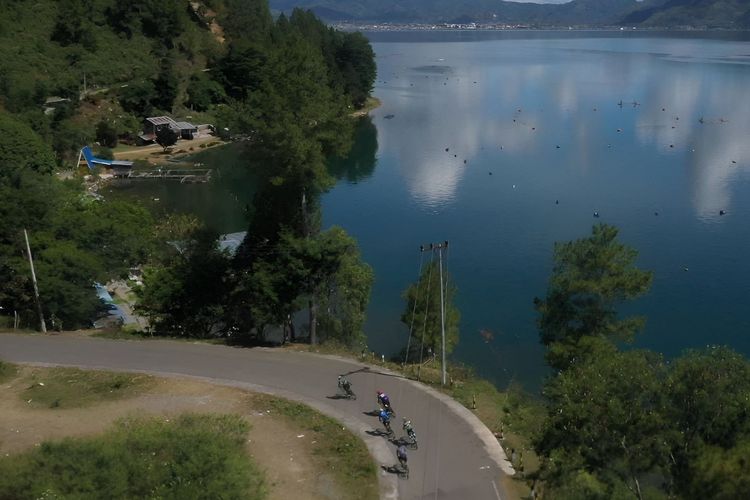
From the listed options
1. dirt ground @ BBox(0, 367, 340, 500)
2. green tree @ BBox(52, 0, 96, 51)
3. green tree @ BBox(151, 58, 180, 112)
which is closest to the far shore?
green tree @ BBox(151, 58, 180, 112)

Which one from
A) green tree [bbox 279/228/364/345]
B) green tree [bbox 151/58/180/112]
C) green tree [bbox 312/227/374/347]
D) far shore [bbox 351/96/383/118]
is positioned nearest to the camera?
green tree [bbox 279/228/364/345]

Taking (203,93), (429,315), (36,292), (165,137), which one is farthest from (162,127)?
(429,315)

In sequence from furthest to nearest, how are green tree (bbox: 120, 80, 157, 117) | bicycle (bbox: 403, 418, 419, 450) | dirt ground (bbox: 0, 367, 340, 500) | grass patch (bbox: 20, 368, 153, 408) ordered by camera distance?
green tree (bbox: 120, 80, 157, 117) → grass patch (bbox: 20, 368, 153, 408) → bicycle (bbox: 403, 418, 419, 450) → dirt ground (bbox: 0, 367, 340, 500)

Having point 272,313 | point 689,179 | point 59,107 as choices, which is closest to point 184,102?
point 59,107

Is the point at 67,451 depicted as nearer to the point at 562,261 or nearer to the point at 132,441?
the point at 132,441

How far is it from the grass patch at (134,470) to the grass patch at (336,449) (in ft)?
5.67

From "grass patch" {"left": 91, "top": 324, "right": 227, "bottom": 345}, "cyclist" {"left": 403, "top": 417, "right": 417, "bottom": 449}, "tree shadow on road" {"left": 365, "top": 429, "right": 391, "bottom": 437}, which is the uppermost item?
"cyclist" {"left": 403, "top": 417, "right": 417, "bottom": 449}

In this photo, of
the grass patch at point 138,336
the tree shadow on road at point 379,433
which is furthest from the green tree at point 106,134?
the tree shadow on road at point 379,433

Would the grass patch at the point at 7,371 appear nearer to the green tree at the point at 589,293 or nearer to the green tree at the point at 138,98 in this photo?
the green tree at the point at 589,293

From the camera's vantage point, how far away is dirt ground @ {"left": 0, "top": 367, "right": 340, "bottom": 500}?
859 cm

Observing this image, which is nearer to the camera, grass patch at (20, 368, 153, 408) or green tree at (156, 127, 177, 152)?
grass patch at (20, 368, 153, 408)

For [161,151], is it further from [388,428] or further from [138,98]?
[388,428]

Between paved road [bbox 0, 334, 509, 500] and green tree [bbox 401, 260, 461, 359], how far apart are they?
2.74 meters

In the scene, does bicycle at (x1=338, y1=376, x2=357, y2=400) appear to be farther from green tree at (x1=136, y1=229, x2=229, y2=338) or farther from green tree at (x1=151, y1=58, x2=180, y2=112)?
green tree at (x1=151, y1=58, x2=180, y2=112)
